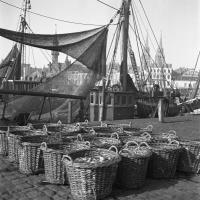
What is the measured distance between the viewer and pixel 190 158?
19.2ft

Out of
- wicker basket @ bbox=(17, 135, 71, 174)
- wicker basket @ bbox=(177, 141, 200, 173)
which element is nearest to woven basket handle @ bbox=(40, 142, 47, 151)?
wicker basket @ bbox=(17, 135, 71, 174)

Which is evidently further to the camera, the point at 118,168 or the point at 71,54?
the point at 71,54

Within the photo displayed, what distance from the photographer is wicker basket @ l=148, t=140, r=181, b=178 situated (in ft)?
18.1

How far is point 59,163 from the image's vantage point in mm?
5094

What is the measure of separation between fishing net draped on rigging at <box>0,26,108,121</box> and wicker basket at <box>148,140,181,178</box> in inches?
331

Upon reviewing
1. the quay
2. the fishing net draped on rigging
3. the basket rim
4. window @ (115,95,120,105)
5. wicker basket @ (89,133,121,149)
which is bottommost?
the quay

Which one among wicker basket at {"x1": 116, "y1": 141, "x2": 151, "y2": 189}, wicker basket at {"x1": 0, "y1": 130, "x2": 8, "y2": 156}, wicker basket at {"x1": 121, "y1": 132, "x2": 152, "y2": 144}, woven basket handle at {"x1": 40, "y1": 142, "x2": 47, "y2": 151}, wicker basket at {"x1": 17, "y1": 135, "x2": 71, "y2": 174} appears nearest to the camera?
wicker basket at {"x1": 116, "y1": 141, "x2": 151, "y2": 189}

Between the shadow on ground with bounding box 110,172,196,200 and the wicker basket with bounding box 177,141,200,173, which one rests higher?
the wicker basket with bounding box 177,141,200,173

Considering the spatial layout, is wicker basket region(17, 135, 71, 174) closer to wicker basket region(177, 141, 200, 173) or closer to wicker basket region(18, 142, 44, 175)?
wicker basket region(18, 142, 44, 175)

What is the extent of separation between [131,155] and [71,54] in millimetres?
10933

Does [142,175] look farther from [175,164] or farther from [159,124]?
[159,124]

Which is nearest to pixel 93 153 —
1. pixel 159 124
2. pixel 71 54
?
pixel 159 124

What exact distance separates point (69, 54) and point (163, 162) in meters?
10.7

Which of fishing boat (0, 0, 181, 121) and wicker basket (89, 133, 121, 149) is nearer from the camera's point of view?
wicker basket (89, 133, 121, 149)
